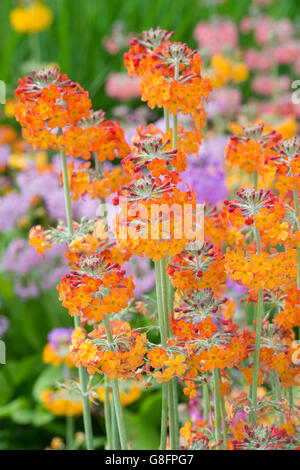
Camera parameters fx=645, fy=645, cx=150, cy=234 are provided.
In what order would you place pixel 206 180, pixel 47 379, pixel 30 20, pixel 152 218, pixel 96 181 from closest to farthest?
pixel 152 218 < pixel 96 181 < pixel 206 180 < pixel 47 379 < pixel 30 20

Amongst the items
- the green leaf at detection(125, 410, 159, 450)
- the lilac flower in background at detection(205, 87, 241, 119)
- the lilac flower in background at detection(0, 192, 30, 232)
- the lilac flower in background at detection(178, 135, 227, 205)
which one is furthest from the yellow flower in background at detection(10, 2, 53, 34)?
the green leaf at detection(125, 410, 159, 450)

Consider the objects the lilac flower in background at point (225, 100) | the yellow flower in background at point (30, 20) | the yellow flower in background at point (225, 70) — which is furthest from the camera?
the yellow flower in background at point (30, 20)

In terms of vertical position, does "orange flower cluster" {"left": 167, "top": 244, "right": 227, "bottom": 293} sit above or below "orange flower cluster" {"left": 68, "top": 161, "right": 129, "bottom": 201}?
below

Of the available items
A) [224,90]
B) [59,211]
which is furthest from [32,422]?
[224,90]

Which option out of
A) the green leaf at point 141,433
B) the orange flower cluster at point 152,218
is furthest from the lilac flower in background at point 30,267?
the orange flower cluster at point 152,218

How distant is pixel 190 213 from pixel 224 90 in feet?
6.88

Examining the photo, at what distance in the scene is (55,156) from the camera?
2.32 m

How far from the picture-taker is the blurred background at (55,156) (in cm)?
162

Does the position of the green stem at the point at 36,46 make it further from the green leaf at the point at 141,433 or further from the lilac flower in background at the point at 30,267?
the green leaf at the point at 141,433

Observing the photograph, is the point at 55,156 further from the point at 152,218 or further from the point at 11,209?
the point at 152,218

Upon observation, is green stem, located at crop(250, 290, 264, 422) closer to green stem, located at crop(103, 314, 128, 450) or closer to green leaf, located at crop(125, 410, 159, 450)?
green stem, located at crop(103, 314, 128, 450)

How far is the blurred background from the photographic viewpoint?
162 centimetres

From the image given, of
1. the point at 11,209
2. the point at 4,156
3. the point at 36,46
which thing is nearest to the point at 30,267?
the point at 11,209

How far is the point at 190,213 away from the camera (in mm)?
833
